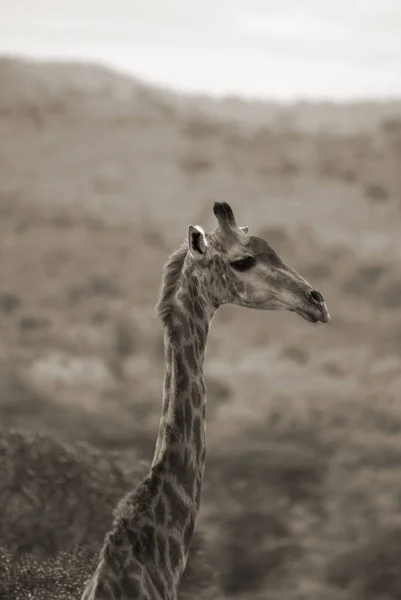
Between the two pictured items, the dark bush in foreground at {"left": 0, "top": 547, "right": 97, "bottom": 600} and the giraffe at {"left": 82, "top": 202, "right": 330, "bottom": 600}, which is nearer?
the giraffe at {"left": 82, "top": 202, "right": 330, "bottom": 600}

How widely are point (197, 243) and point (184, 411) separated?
2.68 ft

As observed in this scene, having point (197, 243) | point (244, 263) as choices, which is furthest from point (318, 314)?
point (197, 243)

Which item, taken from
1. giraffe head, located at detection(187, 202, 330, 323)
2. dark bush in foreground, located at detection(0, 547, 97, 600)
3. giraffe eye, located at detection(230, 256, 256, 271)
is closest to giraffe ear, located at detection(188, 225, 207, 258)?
giraffe head, located at detection(187, 202, 330, 323)

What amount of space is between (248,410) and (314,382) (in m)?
2.43

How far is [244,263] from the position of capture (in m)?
6.45

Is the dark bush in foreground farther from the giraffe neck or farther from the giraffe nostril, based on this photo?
the giraffe nostril

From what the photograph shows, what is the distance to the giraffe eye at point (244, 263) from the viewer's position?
21.1ft

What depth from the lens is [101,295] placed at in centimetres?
3506

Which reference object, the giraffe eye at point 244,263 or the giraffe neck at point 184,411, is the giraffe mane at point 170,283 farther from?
the giraffe eye at point 244,263

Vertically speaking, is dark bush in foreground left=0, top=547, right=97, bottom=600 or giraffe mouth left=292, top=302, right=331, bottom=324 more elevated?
dark bush in foreground left=0, top=547, right=97, bottom=600

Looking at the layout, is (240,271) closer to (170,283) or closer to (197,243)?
(197,243)

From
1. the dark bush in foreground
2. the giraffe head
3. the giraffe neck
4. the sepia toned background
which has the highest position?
the sepia toned background

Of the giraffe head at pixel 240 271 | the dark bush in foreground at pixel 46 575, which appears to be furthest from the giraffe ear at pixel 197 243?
the dark bush in foreground at pixel 46 575

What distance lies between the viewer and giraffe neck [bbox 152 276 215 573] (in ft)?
20.9
